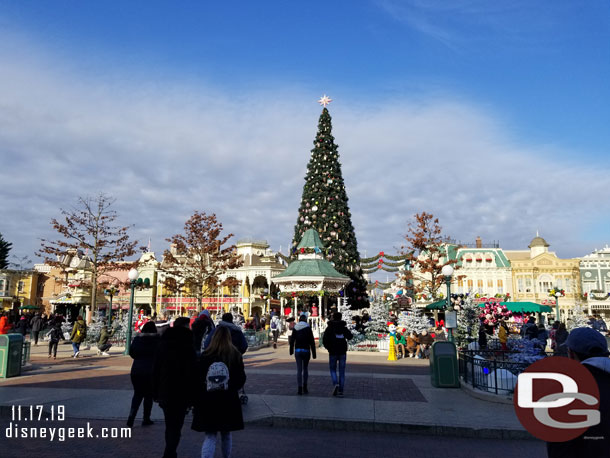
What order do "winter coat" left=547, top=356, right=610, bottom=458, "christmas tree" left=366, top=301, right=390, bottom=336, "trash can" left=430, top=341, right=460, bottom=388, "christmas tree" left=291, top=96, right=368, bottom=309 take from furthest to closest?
"christmas tree" left=291, top=96, right=368, bottom=309, "christmas tree" left=366, top=301, right=390, bottom=336, "trash can" left=430, top=341, right=460, bottom=388, "winter coat" left=547, top=356, right=610, bottom=458

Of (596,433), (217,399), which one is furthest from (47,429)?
(596,433)

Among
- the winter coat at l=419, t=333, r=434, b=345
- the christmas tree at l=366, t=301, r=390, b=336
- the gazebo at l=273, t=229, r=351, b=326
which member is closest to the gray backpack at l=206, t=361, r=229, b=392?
the winter coat at l=419, t=333, r=434, b=345

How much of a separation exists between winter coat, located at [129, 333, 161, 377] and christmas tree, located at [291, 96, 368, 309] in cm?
2537

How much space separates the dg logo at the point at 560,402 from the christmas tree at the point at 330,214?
2975 cm

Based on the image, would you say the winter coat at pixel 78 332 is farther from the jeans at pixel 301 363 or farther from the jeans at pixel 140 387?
the jeans at pixel 140 387

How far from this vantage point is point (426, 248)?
3247cm

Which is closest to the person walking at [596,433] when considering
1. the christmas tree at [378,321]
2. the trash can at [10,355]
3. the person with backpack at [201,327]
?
the person with backpack at [201,327]

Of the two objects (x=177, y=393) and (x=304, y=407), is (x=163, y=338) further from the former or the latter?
(x=304, y=407)

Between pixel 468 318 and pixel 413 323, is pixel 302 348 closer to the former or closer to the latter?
pixel 413 323

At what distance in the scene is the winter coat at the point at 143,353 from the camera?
6982mm

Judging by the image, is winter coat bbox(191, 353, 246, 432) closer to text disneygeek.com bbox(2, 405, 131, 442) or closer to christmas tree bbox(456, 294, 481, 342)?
text disneygeek.com bbox(2, 405, 131, 442)

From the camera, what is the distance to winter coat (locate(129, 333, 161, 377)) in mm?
6982

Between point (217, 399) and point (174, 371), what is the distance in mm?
802

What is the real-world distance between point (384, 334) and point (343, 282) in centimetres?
513
